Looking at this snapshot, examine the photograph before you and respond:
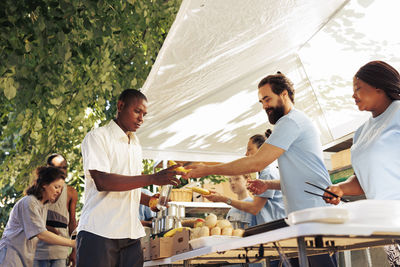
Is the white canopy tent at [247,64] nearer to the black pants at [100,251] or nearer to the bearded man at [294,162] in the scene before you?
the bearded man at [294,162]

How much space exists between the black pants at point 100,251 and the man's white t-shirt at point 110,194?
3 centimetres

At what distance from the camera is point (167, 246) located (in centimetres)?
346

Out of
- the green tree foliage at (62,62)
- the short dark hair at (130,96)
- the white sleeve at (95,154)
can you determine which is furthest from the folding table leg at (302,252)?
the green tree foliage at (62,62)

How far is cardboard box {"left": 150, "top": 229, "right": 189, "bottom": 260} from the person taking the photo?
10.7 feet

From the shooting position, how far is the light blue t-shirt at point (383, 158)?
2.12 meters

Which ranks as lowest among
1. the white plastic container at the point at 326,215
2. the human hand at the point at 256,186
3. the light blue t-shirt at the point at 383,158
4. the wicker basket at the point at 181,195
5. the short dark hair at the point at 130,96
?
the white plastic container at the point at 326,215

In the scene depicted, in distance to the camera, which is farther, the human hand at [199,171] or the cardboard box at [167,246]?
the cardboard box at [167,246]

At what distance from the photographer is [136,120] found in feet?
9.38

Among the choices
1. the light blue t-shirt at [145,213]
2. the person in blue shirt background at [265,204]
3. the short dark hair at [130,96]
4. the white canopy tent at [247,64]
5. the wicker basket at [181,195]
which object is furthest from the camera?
the wicker basket at [181,195]

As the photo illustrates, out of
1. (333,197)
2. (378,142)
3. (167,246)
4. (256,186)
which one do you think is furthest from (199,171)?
(378,142)

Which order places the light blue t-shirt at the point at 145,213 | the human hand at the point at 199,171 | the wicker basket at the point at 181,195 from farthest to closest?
the wicker basket at the point at 181,195
the light blue t-shirt at the point at 145,213
the human hand at the point at 199,171

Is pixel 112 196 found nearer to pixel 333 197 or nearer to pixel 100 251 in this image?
pixel 100 251

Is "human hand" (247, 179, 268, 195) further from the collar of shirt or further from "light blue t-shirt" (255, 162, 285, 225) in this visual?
the collar of shirt

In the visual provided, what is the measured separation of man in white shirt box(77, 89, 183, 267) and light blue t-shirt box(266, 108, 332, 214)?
2.29 ft
